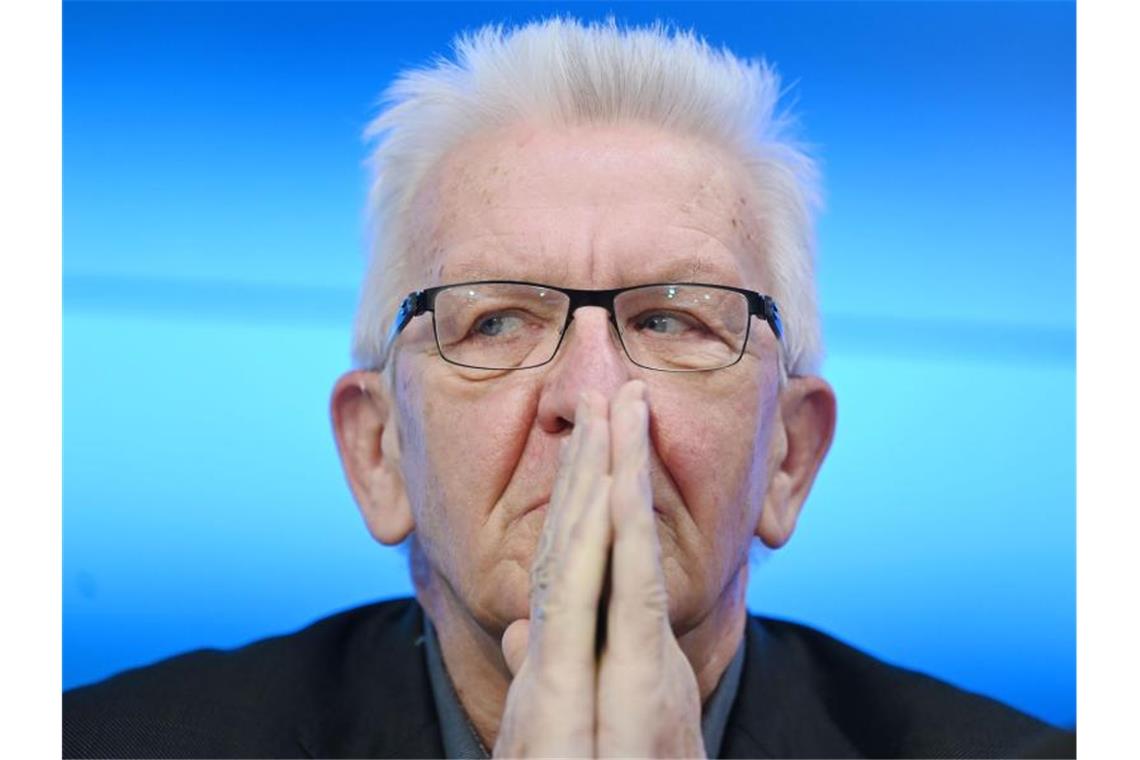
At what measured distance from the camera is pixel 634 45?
5.97 feet

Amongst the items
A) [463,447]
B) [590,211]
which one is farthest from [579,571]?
[590,211]

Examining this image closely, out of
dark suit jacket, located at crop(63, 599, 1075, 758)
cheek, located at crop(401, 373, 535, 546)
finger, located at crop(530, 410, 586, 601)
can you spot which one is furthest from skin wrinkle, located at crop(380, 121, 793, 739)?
finger, located at crop(530, 410, 586, 601)

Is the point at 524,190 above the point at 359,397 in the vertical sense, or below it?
above

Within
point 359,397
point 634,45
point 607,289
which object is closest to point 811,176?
point 634,45

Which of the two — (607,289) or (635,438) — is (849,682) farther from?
(635,438)

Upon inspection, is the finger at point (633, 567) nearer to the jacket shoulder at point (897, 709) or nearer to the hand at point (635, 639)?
the hand at point (635, 639)

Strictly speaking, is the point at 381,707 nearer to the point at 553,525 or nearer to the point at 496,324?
the point at 496,324

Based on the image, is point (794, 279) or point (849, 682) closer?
point (794, 279)

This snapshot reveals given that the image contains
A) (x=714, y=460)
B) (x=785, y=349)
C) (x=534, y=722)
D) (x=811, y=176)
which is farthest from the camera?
(x=811, y=176)

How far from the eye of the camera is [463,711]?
1.81m

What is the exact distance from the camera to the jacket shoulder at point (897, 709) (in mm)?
1918

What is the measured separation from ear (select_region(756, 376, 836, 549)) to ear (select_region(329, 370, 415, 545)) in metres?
0.52

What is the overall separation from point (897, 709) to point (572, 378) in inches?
32.8

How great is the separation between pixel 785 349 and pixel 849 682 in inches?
23.6
